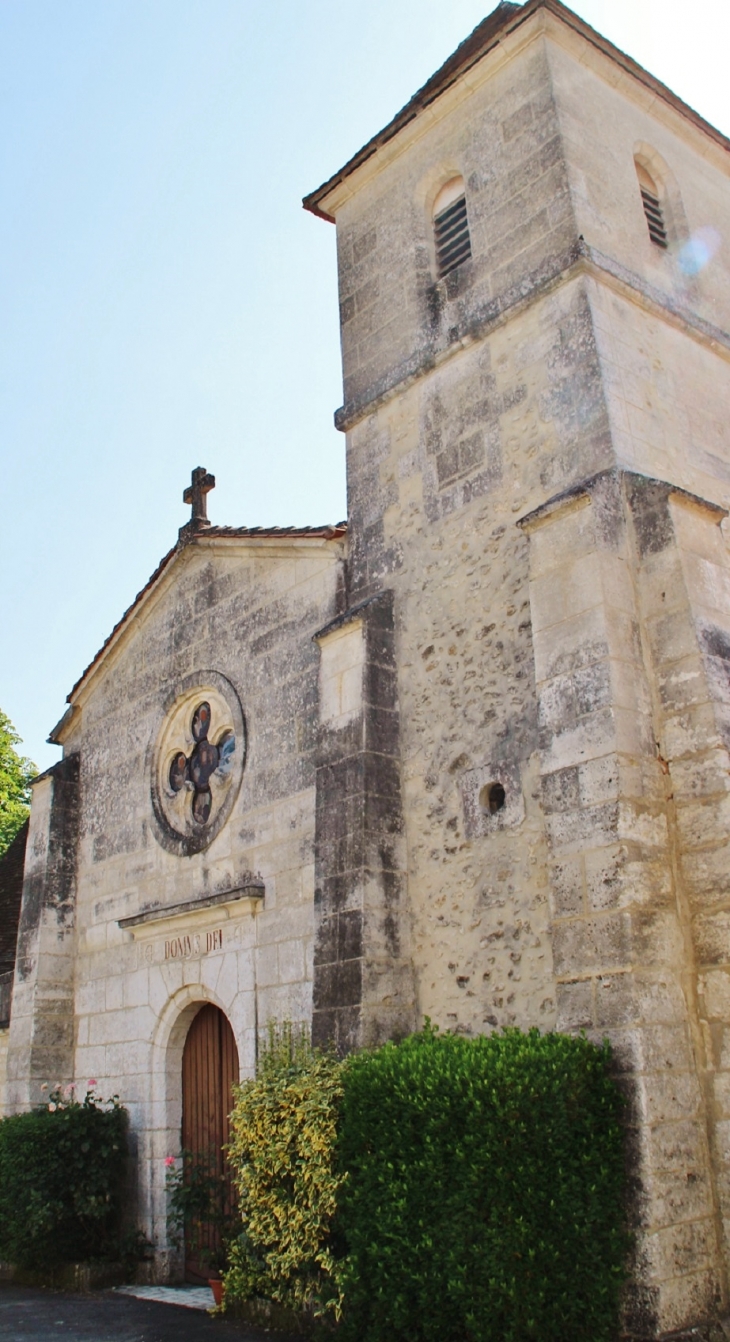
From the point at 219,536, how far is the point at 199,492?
1174 millimetres

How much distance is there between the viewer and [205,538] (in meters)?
10.7

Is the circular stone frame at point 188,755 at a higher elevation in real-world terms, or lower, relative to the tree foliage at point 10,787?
lower

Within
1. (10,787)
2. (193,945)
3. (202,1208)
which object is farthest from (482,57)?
(10,787)

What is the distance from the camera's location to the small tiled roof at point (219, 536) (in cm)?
902

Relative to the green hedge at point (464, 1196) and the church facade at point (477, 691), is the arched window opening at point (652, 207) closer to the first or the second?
the church facade at point (477, 691)

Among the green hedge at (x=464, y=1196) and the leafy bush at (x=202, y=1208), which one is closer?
the green hedge at (x=464, y=1196)

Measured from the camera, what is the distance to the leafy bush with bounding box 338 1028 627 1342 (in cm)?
488

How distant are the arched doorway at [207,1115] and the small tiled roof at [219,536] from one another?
13.8ft

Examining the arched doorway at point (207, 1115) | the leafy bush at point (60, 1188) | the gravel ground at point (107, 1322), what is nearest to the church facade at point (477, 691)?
the arched doorway at point (207, 1115)

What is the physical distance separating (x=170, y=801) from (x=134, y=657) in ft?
6.46

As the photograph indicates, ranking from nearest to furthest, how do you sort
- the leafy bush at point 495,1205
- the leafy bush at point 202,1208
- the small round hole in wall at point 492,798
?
1. the leafy bush at point 495,1205
2. the small round hole in wall at point 492,798
3. the leafy bush at point 202,1208

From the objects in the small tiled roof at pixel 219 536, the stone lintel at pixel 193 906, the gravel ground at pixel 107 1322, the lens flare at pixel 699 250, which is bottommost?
the gravel ground at pixel 107 1322

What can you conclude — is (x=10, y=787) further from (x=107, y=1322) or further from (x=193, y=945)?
(x=107, y=1322)

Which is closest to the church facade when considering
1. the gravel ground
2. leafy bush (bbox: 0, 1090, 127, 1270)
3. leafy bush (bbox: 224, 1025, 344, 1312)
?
leafy bush (bbox: 0, 1090, 127, 1270)
